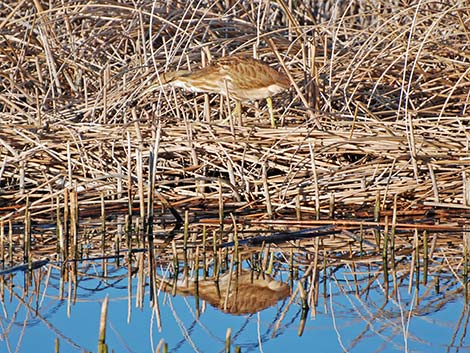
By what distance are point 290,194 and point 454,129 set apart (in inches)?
33.7

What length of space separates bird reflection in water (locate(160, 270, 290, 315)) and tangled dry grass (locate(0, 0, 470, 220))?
71 cm

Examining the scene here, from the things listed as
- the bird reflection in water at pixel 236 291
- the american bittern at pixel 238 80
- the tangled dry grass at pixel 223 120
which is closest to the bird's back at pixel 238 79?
the american bittern at pixel 238 80

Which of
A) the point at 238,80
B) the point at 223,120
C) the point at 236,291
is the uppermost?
the point at 238,80

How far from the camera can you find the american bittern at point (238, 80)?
205 inches

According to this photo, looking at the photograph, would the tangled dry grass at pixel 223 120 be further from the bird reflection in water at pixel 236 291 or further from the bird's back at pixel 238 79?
the bird reflection in water at pixel 236 291

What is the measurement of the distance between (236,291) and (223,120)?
77.5 inches

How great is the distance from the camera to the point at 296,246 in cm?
400

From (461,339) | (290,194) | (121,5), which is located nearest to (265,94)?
(290,194)

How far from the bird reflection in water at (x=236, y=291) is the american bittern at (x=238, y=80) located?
173 centimetres

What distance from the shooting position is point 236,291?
3.46 metres

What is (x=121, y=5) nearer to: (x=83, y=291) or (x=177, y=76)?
(x=177, y=76)

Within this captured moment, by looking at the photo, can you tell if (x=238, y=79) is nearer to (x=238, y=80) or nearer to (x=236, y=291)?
(x=238, y=80)

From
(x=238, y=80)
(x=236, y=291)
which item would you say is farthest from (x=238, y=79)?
(x=236, y=291)

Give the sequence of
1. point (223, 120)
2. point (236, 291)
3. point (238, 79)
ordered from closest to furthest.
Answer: point (236, 291) → point (238, 79) → point (223, 120)
